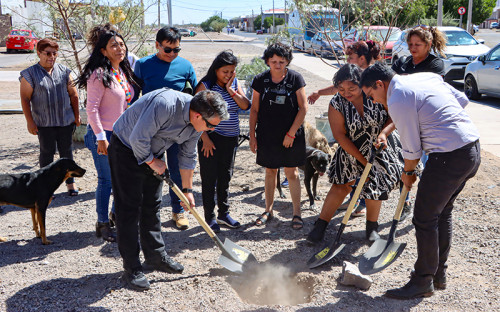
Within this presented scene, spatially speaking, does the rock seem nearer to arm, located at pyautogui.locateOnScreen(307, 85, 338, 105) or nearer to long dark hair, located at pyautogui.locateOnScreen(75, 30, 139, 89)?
arm, located at pyautogui.locateOnScreen(307, 85, 338, 105)

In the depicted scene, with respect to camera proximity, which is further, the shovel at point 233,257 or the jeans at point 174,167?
the jeans at point 174,167

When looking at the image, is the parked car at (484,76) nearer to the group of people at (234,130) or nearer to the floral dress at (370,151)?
the group of people at (234,130)

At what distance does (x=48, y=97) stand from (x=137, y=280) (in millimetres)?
2655

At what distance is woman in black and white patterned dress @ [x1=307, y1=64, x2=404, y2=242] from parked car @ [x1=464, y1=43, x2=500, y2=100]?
8050 millimetres

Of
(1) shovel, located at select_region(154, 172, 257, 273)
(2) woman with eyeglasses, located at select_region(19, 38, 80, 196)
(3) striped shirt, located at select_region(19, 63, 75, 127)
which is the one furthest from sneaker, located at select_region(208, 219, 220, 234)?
(3) striped shirt, located at select_region(19, 63, 75, 127)

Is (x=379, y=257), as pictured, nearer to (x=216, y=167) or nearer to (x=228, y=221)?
(x=228, y=221)

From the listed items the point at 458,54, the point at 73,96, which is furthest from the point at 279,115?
the point at 458,54

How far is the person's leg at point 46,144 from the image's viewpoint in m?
5.16

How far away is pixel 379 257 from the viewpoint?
148 inches

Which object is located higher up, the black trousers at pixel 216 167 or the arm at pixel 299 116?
the arm at pixel 299 116

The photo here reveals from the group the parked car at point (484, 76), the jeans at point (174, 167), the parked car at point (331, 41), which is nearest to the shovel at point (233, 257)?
the jeans at point (174, 167)

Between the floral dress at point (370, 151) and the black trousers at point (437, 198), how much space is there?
0.78m

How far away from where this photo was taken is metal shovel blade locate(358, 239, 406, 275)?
11.9ft

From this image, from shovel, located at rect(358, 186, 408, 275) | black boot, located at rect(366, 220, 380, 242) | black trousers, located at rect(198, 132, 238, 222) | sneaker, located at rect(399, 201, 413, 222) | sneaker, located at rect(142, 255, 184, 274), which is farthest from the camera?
sneaker, located at rect(399, 201, 413, 222)
